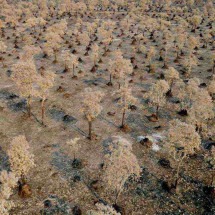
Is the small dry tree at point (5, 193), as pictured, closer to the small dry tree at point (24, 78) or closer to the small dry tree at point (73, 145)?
the small dry tree at point (73, 145)

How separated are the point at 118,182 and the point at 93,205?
7296 millimetres

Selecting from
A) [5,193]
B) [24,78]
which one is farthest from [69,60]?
[5,193]

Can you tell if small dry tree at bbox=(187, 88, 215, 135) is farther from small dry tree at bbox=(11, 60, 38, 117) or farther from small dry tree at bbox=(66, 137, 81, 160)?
small dry tree at bbox=(11, 60, 38, 117)

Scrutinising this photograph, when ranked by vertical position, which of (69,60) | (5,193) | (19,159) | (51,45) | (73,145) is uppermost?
(5,193)

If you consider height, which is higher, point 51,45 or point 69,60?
point 69,60

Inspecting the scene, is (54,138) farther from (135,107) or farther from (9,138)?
(135,107)

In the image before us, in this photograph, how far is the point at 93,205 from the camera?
4575 cm

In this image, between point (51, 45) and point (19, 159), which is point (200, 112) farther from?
point (51, 45)

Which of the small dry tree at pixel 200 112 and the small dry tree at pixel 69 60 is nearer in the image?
the small dry tree at pixel 200 112

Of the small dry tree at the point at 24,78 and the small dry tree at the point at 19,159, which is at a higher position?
the small dry tree at the point at 24,78

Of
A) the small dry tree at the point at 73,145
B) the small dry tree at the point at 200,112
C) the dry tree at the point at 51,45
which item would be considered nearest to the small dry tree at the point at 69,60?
the dry tree at the point at 51,45

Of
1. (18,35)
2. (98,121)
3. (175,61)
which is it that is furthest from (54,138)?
(18,35)

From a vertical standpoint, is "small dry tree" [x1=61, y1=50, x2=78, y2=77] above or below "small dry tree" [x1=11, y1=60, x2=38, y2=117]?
below

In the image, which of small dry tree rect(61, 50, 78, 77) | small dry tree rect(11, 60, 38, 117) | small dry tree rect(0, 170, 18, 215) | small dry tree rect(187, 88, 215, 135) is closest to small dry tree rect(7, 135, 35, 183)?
small dry tree rect(0, 170, 18, 215)
